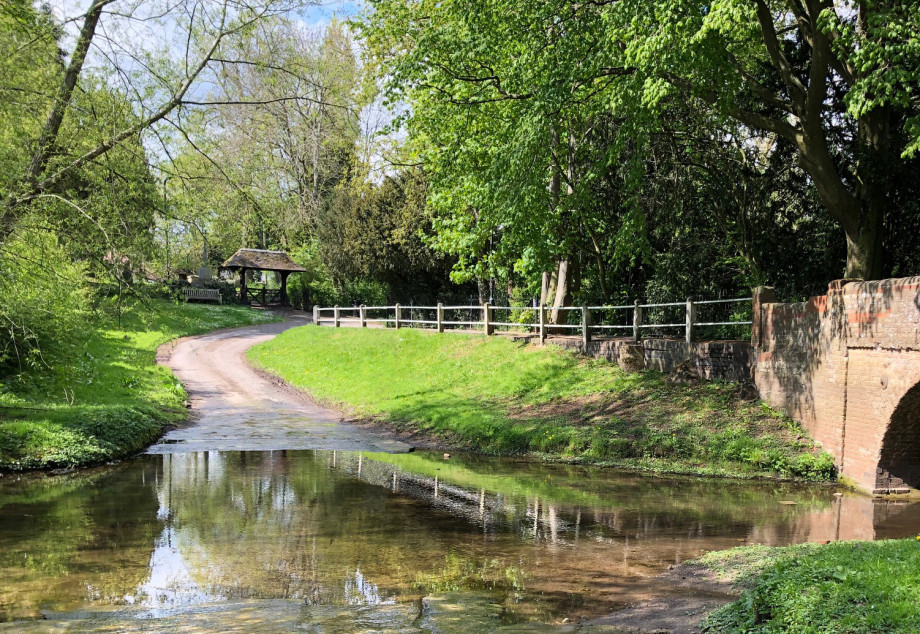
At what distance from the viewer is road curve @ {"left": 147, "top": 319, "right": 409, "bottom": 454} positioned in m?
16.2

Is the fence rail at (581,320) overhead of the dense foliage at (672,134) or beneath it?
beneath

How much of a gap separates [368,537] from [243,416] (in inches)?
436

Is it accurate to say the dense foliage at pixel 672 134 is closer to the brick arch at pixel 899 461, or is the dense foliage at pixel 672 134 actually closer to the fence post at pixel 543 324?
the fence post at pixel 543 324

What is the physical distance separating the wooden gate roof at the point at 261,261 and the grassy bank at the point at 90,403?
757 inches

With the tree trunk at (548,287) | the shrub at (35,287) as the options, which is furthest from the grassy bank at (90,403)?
the tree trunk at (548,287)

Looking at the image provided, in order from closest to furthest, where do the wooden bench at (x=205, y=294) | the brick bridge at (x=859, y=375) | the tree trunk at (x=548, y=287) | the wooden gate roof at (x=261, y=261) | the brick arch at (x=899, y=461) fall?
the brick bridge at (x=859, y=375) → the brick arch at (x=899, y=461) → the tree trunk at (x=548, y=287) → the wooden gate roof at (x=261, y=261) → the wooden bench at (x=205, y=294)

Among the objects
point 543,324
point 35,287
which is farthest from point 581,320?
point 35,287

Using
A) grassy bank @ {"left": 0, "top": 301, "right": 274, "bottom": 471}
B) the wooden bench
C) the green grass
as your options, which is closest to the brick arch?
the green grass

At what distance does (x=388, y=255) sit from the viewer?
108 ft

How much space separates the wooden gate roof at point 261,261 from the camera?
4416 centimetres

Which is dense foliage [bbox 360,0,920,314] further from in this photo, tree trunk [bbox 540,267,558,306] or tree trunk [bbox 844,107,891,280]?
tree trunk [bbox 540,267,558,306]

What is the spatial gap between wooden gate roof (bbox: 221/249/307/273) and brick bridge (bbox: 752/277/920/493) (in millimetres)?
35572

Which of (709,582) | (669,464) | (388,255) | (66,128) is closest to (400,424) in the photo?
(669,464)

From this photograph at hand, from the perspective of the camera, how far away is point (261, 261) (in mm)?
44656
